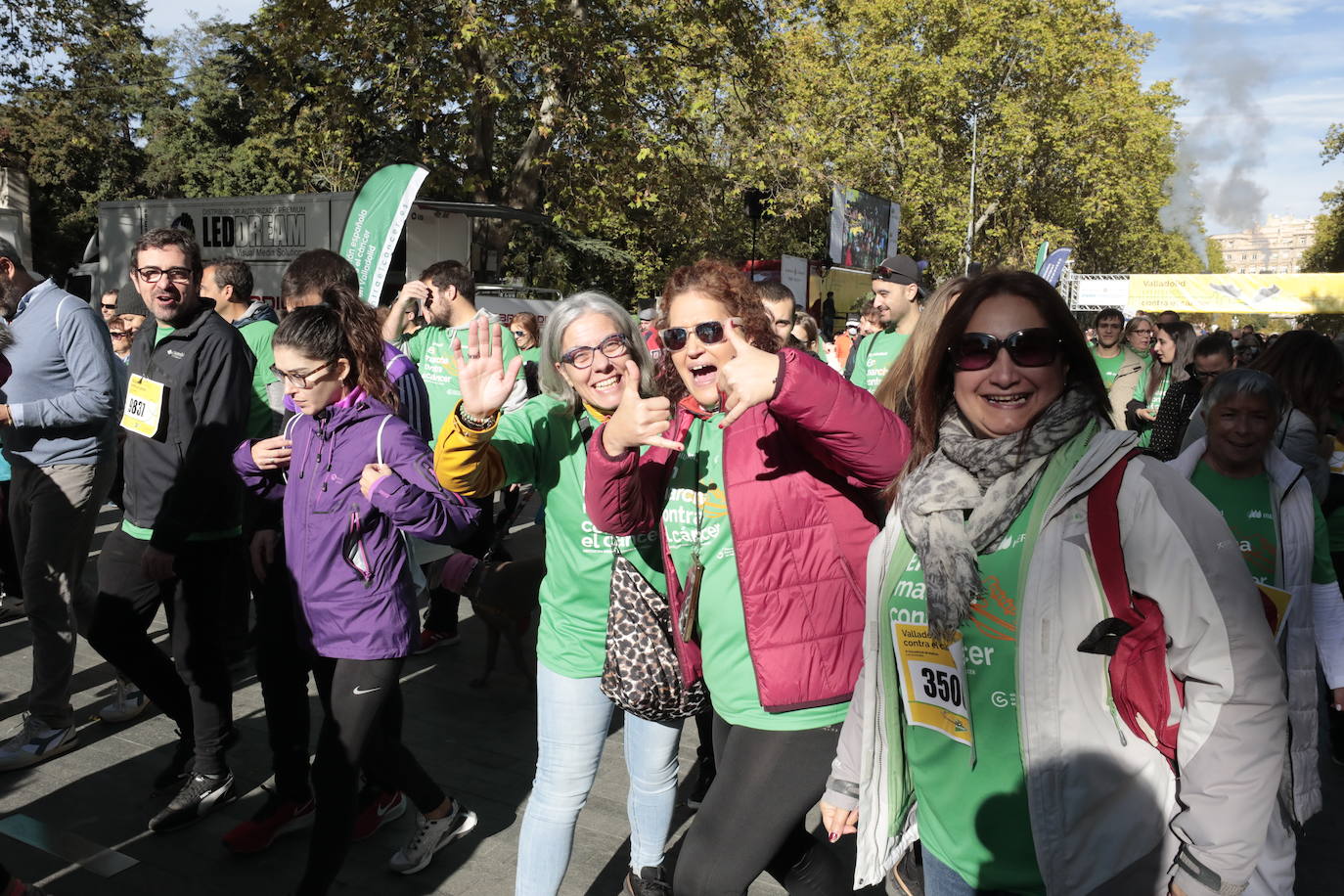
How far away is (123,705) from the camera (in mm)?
4785

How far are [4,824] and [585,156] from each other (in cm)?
1526

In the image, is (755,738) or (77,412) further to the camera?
(77,412)

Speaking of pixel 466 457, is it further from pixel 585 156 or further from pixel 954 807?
pixel 585 156

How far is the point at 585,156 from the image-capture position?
17.7 m

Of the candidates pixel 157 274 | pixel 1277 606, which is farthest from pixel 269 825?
pixel 1277 606

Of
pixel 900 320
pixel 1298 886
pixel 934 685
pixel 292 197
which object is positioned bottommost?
pixel 1298 886

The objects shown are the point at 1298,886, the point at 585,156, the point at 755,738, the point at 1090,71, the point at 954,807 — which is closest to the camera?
the point at 954,807

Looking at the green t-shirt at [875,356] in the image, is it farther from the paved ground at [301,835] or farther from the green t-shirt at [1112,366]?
the green t-shirt at [1112,366]

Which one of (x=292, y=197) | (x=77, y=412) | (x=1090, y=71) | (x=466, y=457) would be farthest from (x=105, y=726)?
(x=1090, y=71)

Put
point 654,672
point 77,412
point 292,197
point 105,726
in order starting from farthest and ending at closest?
point 292,197
point 105,726
point 77,412
point 654,672

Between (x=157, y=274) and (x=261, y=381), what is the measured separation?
37.5 inches

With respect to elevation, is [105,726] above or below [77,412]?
below

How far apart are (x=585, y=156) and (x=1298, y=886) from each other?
52.1 ft

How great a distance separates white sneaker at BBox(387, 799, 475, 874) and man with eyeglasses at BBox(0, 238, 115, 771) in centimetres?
187
